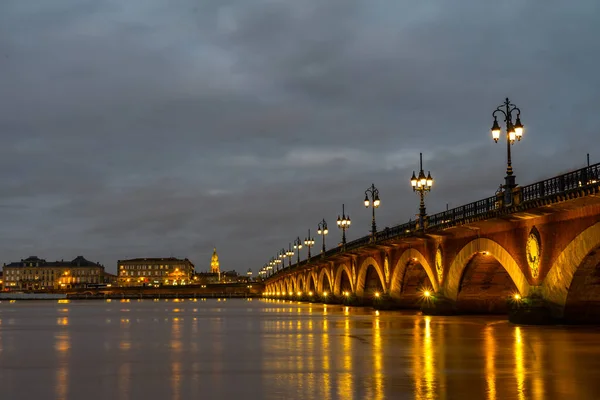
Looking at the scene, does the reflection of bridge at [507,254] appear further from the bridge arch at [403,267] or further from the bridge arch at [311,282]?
the bridge arch at [311,282]

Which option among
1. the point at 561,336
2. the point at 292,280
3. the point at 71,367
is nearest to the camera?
the point at 71,367

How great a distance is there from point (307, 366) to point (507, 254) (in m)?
21.4

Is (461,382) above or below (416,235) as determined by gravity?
below

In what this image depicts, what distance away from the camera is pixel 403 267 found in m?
57.8

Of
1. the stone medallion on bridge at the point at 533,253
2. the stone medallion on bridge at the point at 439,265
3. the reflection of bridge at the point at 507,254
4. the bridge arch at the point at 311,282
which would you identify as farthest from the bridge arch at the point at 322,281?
the stone medallion on bridge at the point at 533,253

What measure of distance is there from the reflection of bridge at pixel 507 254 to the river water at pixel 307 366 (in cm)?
264

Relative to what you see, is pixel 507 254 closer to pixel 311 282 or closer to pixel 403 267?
pixel 403 267

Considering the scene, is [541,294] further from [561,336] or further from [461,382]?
[461,382]

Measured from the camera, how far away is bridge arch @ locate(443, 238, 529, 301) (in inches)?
1384

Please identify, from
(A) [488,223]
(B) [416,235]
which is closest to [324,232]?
(B) [416,235]

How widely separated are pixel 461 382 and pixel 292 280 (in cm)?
11628

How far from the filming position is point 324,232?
3452 inches

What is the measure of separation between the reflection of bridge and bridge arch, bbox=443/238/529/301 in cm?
4

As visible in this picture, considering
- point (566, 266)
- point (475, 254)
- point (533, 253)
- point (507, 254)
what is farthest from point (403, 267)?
point (566, 266)
